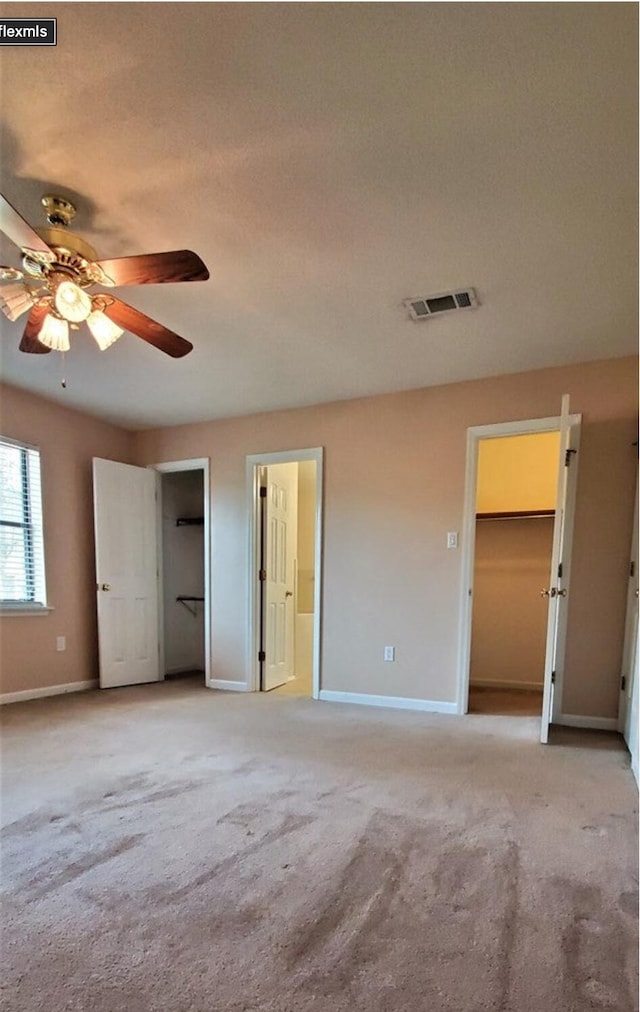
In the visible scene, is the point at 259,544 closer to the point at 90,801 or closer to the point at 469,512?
the point at 469,512

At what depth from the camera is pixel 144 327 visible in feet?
7.13

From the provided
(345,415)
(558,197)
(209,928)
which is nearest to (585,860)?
(209,928)

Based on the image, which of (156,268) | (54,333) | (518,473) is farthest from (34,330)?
Answer: (518,473)

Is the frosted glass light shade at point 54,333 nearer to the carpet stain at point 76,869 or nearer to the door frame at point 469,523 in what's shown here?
the carpet stain at point 76,869

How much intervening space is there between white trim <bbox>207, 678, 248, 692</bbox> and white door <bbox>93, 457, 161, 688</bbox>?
0.68 meters

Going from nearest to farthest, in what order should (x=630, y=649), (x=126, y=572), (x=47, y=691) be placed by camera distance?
(x=630, y=649), (x=47, y=691), (x=126, y=572)

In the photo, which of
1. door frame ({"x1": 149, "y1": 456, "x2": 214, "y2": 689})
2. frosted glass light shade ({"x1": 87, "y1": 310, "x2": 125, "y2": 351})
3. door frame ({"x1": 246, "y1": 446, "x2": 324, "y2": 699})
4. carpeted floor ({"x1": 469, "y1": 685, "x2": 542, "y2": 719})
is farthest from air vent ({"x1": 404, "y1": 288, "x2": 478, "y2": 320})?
carpeted floor ({"x1": 469, "y1": 685, "x2": 542, "y2": 719})

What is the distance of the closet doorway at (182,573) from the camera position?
4.95 metres

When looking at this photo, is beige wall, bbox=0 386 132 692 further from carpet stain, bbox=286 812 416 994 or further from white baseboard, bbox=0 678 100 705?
carpet stain, bbox=286 812 416 994

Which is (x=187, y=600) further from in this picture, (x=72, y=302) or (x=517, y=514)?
(x=72, y=302)

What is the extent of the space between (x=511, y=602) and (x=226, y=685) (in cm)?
278

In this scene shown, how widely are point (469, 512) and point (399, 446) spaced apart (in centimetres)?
75

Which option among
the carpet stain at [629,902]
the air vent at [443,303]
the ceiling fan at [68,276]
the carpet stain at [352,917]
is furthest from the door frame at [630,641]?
the ceiling fan at [68,276]

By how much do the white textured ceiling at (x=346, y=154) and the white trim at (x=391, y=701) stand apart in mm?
2635
